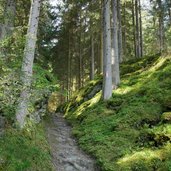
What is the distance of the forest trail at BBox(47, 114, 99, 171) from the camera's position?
10655 millimetres

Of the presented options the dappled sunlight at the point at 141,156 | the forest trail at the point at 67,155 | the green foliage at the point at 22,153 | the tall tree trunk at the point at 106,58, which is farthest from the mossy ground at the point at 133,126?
the green foliage at the point at 22,153

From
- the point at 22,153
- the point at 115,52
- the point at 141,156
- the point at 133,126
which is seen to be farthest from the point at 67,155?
the point at 115,52

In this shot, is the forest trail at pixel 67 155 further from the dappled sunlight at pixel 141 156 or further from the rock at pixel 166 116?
the rock at pixel 166 116

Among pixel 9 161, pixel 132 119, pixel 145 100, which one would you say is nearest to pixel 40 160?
pixel 9 161

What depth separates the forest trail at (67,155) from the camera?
10.7 metres

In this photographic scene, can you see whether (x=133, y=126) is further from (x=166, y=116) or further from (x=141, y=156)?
(x=141, y=156)

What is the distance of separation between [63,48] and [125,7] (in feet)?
26.8

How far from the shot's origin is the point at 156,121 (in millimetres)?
12734

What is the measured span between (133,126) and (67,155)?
133 inches

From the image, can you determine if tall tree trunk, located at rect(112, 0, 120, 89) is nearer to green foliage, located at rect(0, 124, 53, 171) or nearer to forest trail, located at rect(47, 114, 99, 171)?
forest trail, located at rect(47, 114, 99, 171)

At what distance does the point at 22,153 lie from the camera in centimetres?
917

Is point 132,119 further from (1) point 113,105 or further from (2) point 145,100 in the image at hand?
(1) point 113,105

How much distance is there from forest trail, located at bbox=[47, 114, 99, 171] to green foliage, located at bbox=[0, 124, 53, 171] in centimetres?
69

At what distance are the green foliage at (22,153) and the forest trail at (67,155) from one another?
0.69 metres
